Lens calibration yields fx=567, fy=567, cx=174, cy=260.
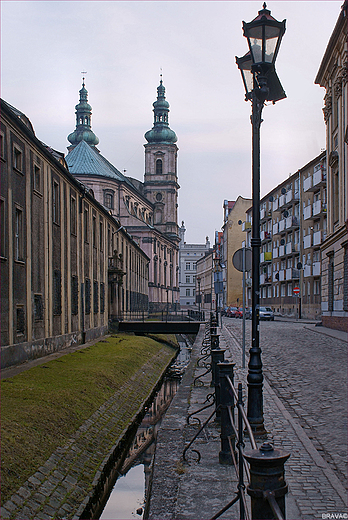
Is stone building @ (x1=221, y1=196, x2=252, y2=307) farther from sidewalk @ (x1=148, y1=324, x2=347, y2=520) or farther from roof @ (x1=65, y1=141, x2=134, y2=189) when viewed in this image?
sidewalk @ (x1=148, y1=324, x2=347, y2=520)

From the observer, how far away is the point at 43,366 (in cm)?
1578

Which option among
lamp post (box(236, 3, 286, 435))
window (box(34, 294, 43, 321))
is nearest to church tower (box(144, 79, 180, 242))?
window (box(34, 294, 43, 321))

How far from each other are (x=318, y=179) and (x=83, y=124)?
2360 inches

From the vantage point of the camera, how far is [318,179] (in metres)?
46.5

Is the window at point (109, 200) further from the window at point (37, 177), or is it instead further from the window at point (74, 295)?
the window at point (37, 177)

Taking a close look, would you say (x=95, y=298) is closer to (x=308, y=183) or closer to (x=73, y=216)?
(x=73, y=216)

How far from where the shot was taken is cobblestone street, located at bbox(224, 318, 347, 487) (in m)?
7.64

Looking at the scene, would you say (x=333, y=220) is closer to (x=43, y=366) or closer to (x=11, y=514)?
(x=43, y=366)

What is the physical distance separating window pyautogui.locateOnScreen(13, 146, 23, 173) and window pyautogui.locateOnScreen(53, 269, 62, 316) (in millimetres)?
5041

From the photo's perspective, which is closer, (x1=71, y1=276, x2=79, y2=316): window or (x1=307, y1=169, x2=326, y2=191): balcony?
(x1=71, y1=276, x2=79, y2=316): window

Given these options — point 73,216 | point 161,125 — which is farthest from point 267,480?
point 161,125

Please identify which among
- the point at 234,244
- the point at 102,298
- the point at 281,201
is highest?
the point at 281,201

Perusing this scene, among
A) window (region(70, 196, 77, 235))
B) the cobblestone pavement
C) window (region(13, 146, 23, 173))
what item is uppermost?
window (region(13, 146, 23, 173))

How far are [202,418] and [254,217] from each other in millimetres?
3272
